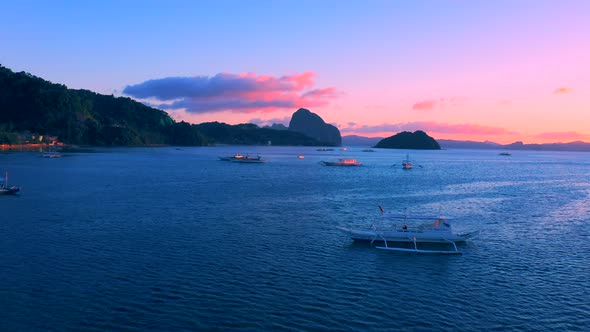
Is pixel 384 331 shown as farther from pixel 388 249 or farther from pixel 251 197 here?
pixel 251 197

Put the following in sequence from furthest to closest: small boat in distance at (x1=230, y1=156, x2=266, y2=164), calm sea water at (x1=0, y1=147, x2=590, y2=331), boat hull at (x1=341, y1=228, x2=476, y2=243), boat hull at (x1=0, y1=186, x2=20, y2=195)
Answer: small boat in distance at (x1=230, y1=156, x2=266, y2=164) → boat hull at (x1=0, y1=186, x2=20, y2=195) → boat hull at (x1=341, y1=228, x2=476, y2=243) → calm sea water at (x1=0, y1=147, x2=590, y2=331)

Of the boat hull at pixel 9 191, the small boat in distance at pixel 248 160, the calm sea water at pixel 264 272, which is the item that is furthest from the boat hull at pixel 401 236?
the small boat in distance at pixel 248 160

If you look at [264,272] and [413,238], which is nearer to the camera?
[264,272]

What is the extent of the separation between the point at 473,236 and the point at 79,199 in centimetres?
5315

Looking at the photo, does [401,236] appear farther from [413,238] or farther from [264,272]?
[264,272]

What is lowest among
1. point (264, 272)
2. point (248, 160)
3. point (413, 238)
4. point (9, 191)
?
point (264, 272)

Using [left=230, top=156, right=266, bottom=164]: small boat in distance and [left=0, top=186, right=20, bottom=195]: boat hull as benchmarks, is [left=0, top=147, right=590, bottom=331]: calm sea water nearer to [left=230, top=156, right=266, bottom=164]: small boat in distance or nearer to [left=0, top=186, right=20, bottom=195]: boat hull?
[left=0, top=186, right=20, bottom=195]: boat hull

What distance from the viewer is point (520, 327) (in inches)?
896

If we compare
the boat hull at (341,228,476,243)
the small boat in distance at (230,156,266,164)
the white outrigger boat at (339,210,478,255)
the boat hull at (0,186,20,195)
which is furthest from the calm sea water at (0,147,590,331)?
the small boat in distance at (230,156,266,164)

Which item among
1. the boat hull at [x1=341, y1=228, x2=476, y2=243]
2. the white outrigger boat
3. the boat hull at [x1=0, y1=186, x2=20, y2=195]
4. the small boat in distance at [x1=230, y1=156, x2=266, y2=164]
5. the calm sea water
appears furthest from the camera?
the small boat in distance at [x1=230, y1=156, x2=266, y2=164]

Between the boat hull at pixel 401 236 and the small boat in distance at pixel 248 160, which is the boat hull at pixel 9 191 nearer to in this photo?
the boat hull at pixel 401 236

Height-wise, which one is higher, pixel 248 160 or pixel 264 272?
pixel 248 160

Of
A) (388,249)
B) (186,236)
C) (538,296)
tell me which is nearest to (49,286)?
(186,236)

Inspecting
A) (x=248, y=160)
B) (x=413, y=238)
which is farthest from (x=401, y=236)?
(x=248, y=160)
